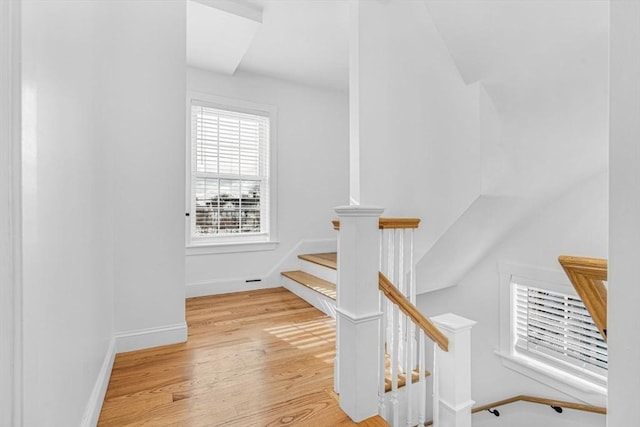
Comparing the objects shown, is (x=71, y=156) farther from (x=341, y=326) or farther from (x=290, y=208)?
(x=290, y=208)

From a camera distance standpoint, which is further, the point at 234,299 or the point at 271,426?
the point at 234,299

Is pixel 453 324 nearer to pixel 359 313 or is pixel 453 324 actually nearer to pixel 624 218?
pixel 359 313

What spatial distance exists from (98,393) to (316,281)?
7.16ft

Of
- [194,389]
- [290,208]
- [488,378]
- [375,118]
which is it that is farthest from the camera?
[290,208]

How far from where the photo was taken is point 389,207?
252 cm

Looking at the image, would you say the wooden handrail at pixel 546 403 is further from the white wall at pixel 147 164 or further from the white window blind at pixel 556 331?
the white wall at pixel 147 164

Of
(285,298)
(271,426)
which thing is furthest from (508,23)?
(285,298)

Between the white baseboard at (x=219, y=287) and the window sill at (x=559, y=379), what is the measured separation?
9.01 feet

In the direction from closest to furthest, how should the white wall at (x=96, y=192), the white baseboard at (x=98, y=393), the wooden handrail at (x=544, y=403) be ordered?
the white wall at (x=96, y=192) < the white baseboard at (x=98, y=393) < the wooden handrail at (x=544, y=403)

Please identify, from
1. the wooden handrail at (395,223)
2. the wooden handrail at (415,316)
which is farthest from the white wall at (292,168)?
the wooden handrail at (415,316)

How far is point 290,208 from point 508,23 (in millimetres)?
2858

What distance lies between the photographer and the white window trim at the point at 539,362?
104 inches

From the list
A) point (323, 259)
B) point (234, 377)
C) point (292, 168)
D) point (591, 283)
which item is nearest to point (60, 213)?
point (234, 377)

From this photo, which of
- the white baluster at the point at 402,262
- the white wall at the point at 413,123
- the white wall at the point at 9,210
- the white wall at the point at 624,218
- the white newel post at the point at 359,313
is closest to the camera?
the white wall at the point at 624,218
